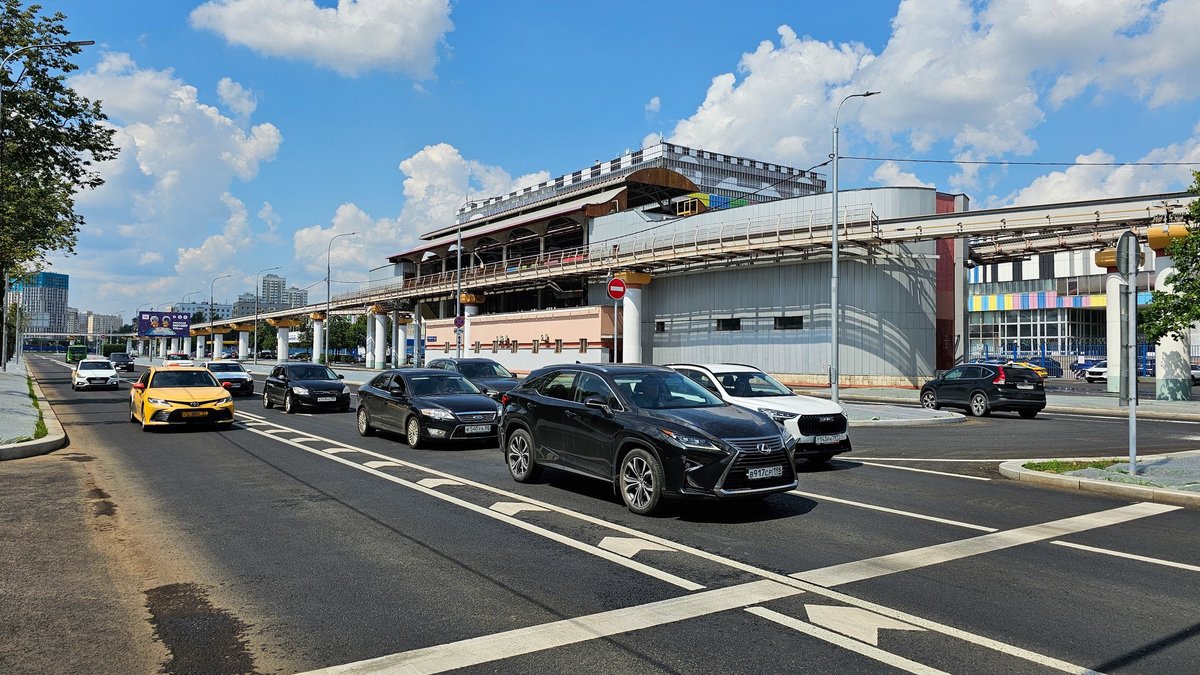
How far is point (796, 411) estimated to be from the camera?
11.4 meters

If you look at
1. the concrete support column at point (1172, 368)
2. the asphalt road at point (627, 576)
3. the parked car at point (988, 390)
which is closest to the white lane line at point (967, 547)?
the asphalt road at point (627, 576)

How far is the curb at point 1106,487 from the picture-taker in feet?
28.9

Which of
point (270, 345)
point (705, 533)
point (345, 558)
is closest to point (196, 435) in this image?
point (345, 558)

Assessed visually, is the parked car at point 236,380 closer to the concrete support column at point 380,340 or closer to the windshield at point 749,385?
the windshield at point 749,385

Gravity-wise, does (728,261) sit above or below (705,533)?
above

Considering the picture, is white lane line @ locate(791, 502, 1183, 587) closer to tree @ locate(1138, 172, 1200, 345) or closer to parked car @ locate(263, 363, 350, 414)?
parked car @ locate(263, 363, 350, 414)

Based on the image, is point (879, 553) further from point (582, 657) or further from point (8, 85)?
point (8, 85)

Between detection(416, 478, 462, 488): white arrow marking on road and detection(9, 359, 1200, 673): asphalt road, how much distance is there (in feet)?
0.25

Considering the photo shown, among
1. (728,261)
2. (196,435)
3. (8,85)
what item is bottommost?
(196,435)

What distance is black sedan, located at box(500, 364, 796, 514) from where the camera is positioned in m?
7.46

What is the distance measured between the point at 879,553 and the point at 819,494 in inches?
110

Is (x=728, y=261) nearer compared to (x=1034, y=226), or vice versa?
Answer: (x=1034, y=226)

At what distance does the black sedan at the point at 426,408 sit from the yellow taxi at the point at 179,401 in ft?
11.2

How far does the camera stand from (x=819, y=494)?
9.24 meters
